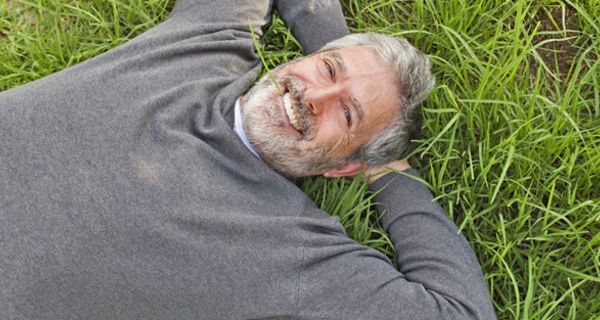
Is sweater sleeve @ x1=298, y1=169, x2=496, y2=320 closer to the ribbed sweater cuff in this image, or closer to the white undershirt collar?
the ribbed sweater cuff

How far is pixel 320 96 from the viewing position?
2324mm

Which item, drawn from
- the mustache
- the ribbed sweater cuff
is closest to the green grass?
the ribbed sweater cuff

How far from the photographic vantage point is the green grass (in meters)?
2.44

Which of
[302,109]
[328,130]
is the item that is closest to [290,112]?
[302,109]

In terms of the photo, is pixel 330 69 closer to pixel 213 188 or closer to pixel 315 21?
pixel 315 21

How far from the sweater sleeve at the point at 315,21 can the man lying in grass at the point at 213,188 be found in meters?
0.20

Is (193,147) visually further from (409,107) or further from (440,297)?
(440,297)

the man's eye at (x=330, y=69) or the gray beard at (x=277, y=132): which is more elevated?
the man's eye at (x=330, y=69)

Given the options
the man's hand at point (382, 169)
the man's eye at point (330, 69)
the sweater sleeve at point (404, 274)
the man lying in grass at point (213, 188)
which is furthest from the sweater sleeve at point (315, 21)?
the sweater sleeve at point (404, 274)

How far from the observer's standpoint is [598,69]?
268 centimetres

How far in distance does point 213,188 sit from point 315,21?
107cm

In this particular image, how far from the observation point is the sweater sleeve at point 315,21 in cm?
272

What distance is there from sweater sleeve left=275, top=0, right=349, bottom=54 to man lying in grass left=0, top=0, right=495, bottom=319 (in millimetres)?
198

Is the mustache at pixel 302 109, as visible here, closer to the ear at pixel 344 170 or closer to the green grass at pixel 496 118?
the ear at pixel 344 170
